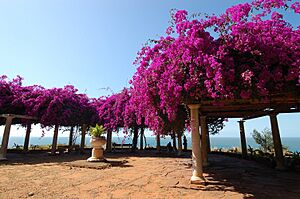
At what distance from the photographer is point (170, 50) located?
562cm

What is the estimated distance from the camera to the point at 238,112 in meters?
9.54

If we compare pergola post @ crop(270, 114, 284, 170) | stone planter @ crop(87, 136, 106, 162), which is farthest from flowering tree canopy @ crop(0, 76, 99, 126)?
pergola post @ crop(270, 114, 284, 170)

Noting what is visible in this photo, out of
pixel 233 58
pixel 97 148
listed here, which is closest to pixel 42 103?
pixel 97 148

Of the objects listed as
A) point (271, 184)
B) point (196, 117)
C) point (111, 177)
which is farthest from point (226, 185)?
point (111, 177)

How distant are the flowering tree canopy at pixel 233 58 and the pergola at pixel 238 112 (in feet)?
2.62

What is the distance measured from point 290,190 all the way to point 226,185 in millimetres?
1607

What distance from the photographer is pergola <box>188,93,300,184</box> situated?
5.98m

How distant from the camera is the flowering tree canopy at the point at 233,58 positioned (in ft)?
15.2

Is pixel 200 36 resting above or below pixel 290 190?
above

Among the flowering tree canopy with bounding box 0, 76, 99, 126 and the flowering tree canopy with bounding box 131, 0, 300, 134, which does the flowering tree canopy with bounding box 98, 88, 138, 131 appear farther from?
the flowering tree canopy with bounding box 131, 0, 300, 134

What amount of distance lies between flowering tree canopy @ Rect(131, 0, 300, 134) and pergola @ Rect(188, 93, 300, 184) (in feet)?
2.62

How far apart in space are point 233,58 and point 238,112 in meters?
5.23

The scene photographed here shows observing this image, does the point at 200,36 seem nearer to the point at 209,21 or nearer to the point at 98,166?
the point at 209,21

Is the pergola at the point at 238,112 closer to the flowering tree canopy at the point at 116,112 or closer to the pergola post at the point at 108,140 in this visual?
the flowering tree canopy at the point at 116,112
